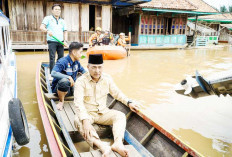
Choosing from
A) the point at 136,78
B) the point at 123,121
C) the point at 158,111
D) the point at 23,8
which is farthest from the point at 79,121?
the point at 23,8

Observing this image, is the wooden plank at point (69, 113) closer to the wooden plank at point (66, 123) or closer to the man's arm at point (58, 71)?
the wooden plank at point (66, 123)

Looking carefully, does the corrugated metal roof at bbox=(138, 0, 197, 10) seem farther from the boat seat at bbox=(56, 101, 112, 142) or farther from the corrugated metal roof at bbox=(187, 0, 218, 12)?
the boat seat at bbox=(56, 101, 112, 142)

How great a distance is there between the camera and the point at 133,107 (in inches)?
118

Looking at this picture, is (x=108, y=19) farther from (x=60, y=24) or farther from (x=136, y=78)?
(x=60, y=24)

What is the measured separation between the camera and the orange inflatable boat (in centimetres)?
1042

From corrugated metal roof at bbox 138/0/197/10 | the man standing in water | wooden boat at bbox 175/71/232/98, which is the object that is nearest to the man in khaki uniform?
wooden boat at bbox 175/71/232/98

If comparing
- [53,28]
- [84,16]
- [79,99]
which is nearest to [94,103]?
[79,99]

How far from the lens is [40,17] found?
12.6 meters

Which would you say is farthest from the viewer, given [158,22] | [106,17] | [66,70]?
[158,22]

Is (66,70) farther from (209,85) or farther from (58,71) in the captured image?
(209,85)

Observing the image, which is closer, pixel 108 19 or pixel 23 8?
pixel 23 8

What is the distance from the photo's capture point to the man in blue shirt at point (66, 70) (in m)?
3.40

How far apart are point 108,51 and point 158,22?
27.3 ft

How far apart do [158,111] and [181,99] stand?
1.16 metres
